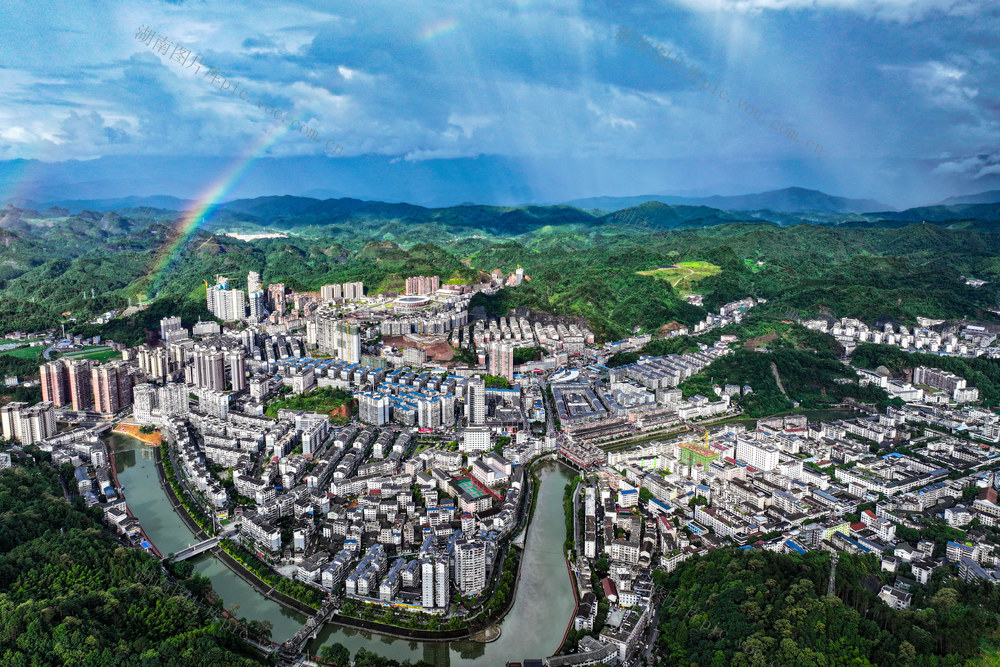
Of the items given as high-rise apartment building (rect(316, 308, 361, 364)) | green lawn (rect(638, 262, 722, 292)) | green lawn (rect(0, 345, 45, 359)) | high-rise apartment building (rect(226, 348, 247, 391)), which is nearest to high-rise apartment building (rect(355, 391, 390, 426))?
high-rise apartment building (rect(316, 308, 361, 364))

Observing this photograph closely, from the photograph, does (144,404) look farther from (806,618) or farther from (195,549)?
(806,618)

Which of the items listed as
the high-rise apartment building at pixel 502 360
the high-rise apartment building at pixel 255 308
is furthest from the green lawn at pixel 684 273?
the high-rise apartment building at pixel 255 308

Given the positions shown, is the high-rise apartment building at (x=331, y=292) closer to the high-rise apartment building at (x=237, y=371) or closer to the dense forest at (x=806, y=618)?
the high-rise apartment building at (x=237, y=371)

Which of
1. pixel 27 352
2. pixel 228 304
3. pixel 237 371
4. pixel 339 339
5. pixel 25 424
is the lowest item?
pixel 25 424

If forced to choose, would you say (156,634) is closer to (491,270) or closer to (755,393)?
(755,393)

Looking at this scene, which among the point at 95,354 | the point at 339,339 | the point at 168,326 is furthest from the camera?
the point at 168,326

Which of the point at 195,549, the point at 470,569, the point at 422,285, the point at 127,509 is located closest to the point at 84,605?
the point at 195,549
